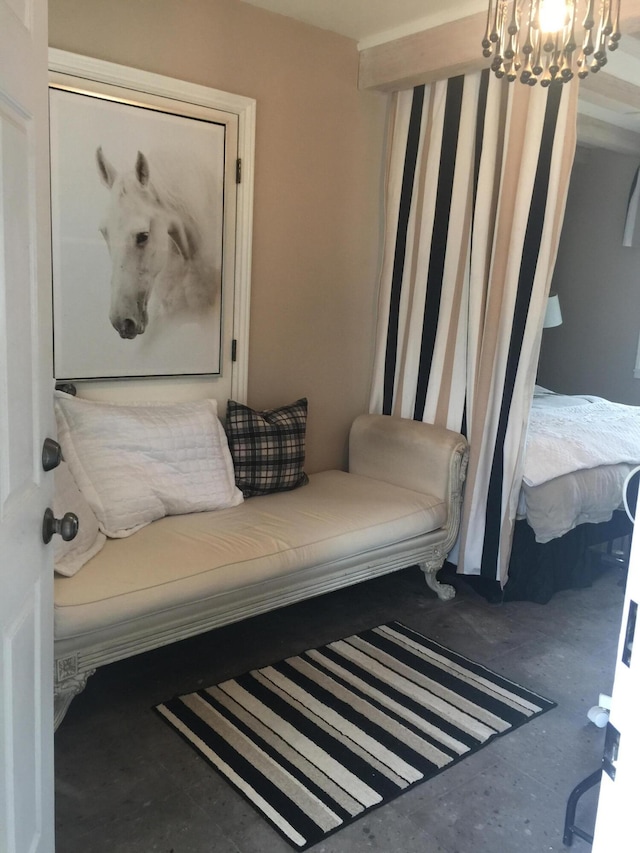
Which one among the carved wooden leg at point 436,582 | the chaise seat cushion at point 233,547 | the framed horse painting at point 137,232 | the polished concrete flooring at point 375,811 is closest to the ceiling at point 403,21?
the framed horse painting at point 137,232

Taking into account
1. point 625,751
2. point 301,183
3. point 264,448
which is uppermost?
point 301,183

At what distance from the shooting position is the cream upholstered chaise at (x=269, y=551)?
207 centimetres

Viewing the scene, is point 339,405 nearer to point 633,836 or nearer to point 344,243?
point 344,243

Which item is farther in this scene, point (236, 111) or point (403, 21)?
point (403, 21)

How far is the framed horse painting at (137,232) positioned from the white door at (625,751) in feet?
7.42

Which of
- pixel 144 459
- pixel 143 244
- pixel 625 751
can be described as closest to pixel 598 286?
pixel 143 244

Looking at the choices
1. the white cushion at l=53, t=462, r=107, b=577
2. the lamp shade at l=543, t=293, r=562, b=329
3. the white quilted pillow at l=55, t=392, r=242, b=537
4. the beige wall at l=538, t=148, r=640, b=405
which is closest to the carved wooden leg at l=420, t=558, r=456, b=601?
the white quilted pillow at l=55, t=392, r=242, b=537

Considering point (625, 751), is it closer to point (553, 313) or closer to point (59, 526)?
point (59, 526)

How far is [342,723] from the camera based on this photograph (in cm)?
229

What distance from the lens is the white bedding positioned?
10.3ft

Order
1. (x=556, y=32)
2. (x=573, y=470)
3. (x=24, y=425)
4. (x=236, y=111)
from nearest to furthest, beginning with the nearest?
(x=24, y=425)
(x=556, y=32)
(x=236, y=111)
(x=573, y=470)

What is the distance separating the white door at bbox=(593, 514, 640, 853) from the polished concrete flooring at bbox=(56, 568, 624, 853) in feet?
3.50

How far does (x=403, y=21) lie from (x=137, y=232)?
1.49 meters

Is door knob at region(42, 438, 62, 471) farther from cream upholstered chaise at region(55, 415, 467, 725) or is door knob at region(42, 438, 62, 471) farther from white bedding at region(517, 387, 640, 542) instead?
white bedding at region(517, 387, 640, 542)
